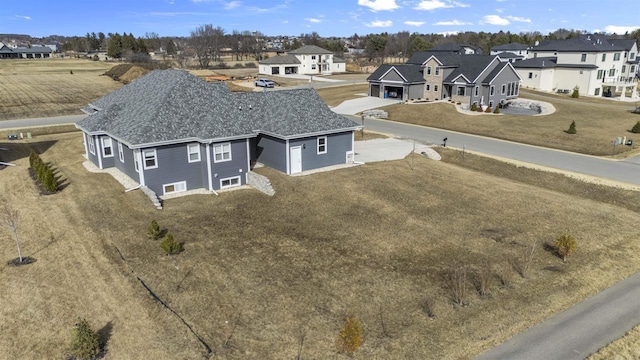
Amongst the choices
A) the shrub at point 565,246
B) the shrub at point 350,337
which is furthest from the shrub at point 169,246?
the shrub at point 565,246

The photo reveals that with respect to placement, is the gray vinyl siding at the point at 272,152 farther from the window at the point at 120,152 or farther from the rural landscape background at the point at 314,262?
the window at the point at 120,152

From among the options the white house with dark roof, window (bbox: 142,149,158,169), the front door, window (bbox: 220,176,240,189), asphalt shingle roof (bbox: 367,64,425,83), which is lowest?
window (bbox: 220,176,240,189)

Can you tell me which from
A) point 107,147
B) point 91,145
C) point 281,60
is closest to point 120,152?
point 107,147

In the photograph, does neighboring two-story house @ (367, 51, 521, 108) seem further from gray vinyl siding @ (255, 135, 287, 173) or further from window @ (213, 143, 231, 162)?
window @ (213, 143, 231, 162)

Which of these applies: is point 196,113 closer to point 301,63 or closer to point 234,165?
point 234,165

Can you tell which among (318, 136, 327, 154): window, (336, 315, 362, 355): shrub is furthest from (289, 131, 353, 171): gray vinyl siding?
(336, 315, 362, 355): shrub

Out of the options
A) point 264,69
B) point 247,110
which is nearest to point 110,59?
point 264,69
